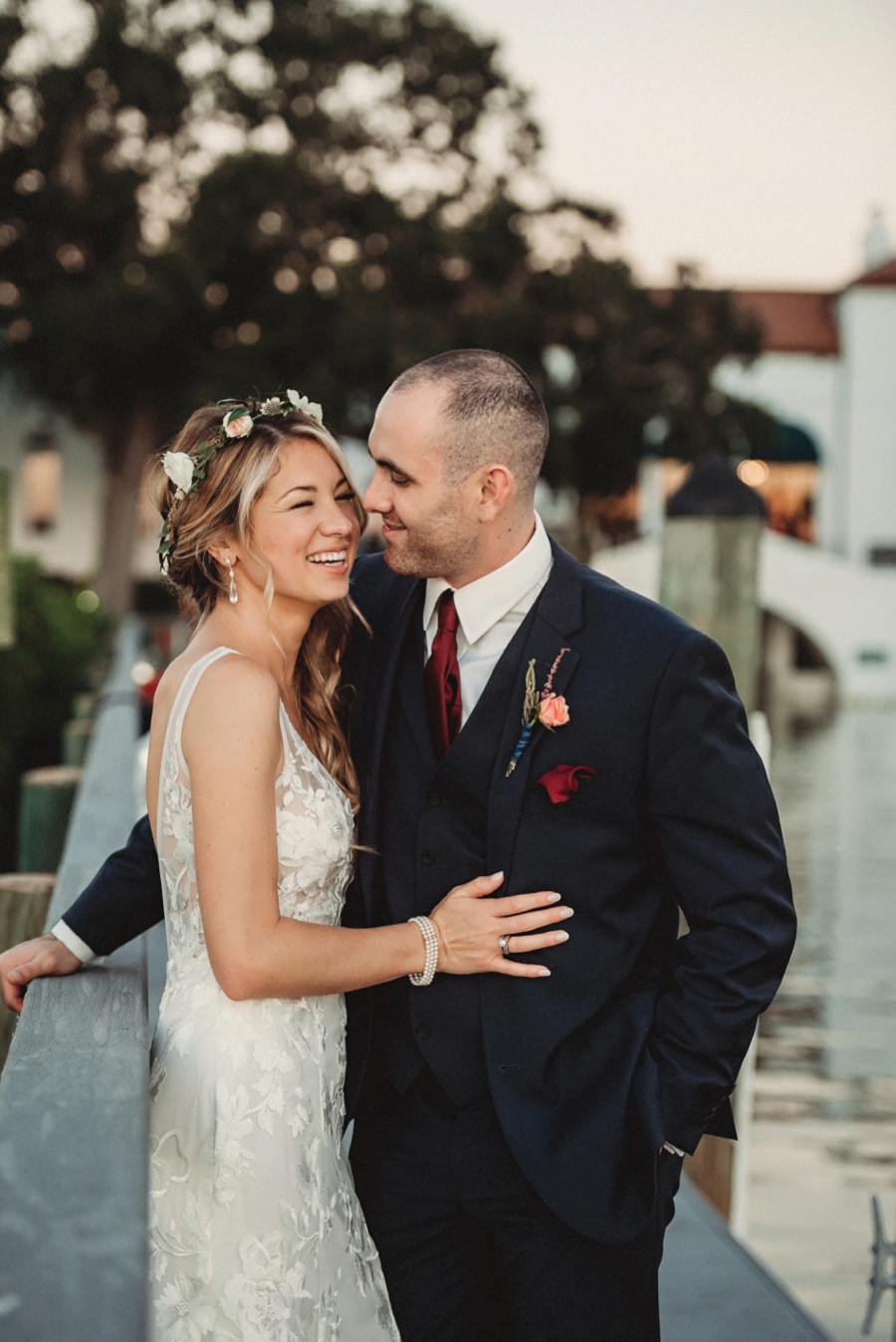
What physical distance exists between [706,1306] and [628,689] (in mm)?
1935

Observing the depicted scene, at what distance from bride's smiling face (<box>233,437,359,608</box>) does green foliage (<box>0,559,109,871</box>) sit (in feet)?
20.9

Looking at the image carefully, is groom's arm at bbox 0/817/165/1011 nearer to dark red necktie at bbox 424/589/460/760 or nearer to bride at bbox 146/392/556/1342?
bride at bbox 146/392/556/1342

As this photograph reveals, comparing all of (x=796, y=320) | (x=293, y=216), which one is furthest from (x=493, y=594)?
(x=796, y=320)

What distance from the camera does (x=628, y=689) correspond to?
2369 mm

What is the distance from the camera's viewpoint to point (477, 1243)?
8.11 feet

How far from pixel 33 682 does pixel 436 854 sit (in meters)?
7.95

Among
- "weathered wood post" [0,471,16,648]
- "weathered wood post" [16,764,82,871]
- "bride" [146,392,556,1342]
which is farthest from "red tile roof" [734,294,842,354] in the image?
"bride" [146,392,556,1342]

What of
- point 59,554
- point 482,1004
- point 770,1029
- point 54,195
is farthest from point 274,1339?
point 59,554

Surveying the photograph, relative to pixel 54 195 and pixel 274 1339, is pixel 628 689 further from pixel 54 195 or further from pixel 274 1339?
pixel 54 195

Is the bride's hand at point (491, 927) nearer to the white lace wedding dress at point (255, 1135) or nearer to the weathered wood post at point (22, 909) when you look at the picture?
the white lace wedding dress at point (255, 1135)

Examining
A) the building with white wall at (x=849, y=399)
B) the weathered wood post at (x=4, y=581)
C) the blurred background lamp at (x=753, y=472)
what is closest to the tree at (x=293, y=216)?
the blurred background lamp at (x=753, y=472)

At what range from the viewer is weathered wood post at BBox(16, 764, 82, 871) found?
5.12m

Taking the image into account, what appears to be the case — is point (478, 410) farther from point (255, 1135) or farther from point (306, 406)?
point (255, 1135)

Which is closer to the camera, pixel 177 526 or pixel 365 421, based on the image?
pixel 177 526
